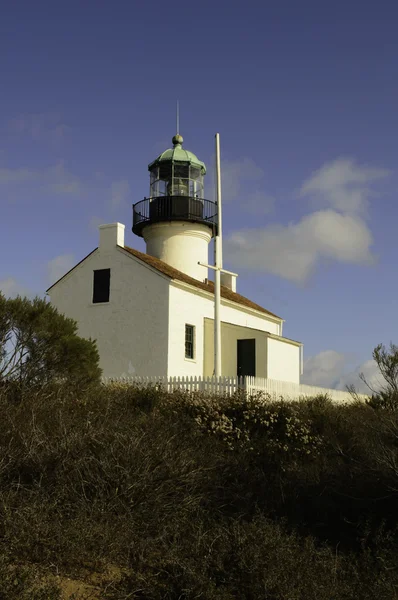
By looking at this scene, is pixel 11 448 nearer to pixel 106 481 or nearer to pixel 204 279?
pixel 106 481

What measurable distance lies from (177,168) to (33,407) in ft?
60.1

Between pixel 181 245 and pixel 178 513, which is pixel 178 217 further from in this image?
pixel 178 513

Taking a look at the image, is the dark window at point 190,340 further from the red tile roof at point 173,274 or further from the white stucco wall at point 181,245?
the white stucco wall at point 181,245

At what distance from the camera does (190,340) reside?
77.2 ft

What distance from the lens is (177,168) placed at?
28.2m

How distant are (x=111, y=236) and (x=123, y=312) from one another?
2.65 metres

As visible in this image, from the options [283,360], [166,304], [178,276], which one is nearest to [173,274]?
[178,276]

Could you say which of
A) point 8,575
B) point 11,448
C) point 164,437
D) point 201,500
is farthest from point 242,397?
point 8,575

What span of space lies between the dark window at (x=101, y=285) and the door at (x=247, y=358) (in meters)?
4.97

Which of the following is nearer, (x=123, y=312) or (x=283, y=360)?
(x=123, y=312)

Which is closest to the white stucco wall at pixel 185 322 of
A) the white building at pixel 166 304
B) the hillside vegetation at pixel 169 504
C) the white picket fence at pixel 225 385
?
the white building at pixel 166 304

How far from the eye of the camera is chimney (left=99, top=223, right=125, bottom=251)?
23.7m

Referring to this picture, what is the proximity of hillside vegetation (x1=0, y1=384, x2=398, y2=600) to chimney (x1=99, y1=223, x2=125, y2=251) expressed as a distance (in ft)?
34.8

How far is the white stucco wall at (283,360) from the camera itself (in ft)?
80.6
